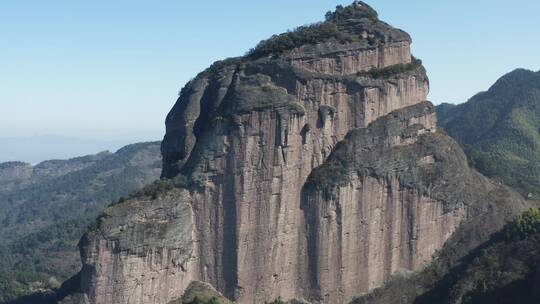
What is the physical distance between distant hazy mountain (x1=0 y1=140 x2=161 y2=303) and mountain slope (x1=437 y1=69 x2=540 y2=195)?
170 feet

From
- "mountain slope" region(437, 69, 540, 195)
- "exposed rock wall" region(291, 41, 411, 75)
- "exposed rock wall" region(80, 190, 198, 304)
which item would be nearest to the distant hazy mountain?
"exposed rock wall" region(80, 190, 198, 304)

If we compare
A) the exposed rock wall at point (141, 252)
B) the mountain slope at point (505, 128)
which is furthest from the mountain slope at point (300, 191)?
the mountain slope at point (505, 128)

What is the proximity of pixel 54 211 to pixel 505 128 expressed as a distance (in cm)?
9306

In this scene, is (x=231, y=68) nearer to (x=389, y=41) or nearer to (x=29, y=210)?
(x=389, y=41)

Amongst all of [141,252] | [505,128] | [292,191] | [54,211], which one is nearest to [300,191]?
[292,191]

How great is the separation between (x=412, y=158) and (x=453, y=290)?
35.3 ft

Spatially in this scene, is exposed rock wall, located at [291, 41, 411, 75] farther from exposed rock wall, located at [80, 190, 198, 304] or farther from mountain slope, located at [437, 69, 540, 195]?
A: mountain slope, located at [437, 69, 540, 195]

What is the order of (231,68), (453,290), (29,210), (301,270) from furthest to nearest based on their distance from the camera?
(29,210) → (231,68) → (301,270) → (453,290)

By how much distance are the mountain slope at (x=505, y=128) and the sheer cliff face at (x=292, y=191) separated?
2202 cm

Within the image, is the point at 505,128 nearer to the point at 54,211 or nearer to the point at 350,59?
the point at 350,59

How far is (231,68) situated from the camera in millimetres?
54000

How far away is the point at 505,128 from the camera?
111125 mm

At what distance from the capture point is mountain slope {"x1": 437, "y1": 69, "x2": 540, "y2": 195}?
83.7m

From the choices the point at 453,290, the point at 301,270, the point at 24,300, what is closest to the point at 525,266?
the point at 453,290
